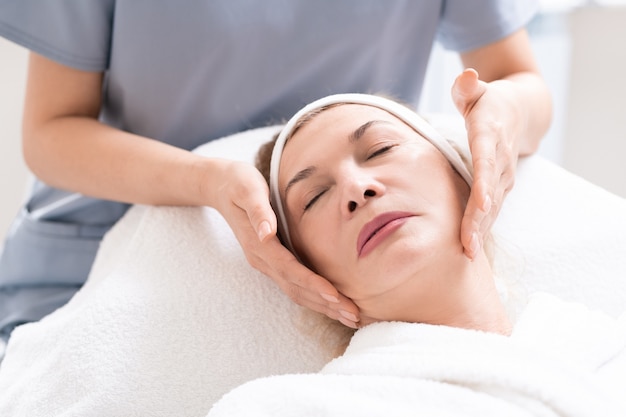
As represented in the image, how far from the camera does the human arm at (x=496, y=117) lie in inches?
41.2

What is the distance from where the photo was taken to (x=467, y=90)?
1.14 meters

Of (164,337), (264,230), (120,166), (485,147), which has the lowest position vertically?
(164,337)

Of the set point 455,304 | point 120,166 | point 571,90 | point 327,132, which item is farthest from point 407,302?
point 571,90

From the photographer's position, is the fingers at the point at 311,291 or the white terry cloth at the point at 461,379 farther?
the fingers at the point at 311,291

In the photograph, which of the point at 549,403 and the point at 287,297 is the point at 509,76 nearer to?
the point at 287,297

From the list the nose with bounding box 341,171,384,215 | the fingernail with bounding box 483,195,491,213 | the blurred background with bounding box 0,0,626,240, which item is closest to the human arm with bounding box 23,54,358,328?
the nose with bounding box 341,171,384,215

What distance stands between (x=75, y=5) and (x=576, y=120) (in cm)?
159

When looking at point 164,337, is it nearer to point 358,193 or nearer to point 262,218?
point 262,218

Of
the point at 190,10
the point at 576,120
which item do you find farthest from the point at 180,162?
the point at 576,120

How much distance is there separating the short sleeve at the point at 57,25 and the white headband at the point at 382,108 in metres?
0.38

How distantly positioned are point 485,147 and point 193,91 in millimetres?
558

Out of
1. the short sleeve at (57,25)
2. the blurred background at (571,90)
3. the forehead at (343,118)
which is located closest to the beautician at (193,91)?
the short sleeve at (57,25)

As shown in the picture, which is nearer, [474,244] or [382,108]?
[474,244]

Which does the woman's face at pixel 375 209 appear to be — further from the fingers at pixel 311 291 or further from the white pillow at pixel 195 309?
the white pillow at pixel 195 309
